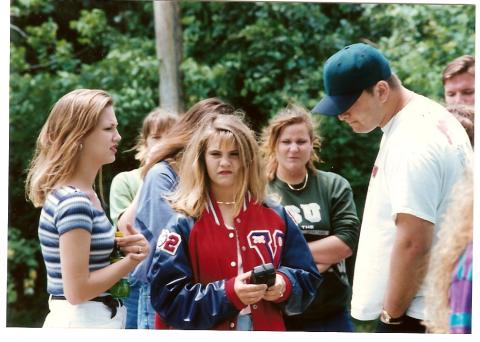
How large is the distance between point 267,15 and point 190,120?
2.90 feet

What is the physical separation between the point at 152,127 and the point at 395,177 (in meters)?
1.17

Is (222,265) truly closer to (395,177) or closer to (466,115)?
(395,177)

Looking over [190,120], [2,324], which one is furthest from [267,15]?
[2,324]

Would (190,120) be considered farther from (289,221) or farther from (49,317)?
(49,317)

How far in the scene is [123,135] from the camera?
3.38 metres

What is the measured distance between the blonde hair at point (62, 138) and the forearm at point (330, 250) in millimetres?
1094

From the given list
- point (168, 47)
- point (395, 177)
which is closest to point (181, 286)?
point (395, 177)

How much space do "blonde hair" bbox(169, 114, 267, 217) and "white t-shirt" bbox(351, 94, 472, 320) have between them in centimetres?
50

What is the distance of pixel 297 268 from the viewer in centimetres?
315

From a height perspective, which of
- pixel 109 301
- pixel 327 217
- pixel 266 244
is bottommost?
pixel 109 301

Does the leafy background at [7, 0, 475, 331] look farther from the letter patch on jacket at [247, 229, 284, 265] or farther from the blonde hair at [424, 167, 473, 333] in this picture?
the blonde hair at [424, 167, 473, 333]

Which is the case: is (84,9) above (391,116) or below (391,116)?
above

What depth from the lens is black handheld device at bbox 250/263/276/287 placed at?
2967 millimetres

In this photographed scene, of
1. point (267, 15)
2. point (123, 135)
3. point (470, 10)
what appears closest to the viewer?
point (123, 135)
